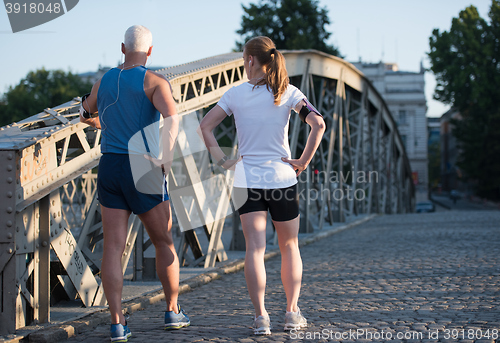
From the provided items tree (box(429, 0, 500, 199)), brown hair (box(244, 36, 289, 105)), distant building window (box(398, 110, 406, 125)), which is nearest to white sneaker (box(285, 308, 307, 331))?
brown hair (box(244, 36, 289, 105))

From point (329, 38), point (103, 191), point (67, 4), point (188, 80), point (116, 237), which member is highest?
point (329, 38)

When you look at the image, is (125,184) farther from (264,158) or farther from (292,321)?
(292,321)

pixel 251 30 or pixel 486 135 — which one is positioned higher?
pixel 251 30

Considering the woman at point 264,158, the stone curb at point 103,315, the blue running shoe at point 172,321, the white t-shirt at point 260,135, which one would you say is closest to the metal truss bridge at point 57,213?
the stone curb at point 103,315

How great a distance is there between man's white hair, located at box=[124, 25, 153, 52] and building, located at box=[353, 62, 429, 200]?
3008 inches

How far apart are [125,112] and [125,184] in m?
0.47

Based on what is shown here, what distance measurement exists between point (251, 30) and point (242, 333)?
3285cm

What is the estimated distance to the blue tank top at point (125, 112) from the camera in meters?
4.04

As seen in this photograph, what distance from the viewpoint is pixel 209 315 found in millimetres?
5055

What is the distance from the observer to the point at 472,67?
4353 centimetres

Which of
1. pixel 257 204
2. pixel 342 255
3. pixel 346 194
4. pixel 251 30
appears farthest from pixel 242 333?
pixel 251 30

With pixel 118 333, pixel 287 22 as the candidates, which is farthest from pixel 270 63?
pixel 287 22

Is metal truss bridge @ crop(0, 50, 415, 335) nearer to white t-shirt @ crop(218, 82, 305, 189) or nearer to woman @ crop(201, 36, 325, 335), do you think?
woman @ crop(201, 36, 325, 335)

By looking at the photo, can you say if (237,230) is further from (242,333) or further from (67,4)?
(242,333)
